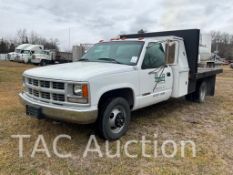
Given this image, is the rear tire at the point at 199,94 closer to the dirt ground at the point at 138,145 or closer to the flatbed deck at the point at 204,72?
the flatbed deck at the point at 204,72

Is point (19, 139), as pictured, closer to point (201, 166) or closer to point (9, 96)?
point (201, 166)

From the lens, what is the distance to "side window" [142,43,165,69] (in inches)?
196

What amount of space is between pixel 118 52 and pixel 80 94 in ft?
5.71

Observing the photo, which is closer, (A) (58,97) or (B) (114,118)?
(A) (58,97)

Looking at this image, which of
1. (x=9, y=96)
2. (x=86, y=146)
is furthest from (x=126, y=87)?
(x=9, y=96)

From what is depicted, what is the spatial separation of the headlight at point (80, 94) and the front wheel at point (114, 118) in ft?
1.68

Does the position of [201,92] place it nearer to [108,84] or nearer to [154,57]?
[154,57]

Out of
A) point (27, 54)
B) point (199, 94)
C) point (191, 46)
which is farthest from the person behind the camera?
point (27, 54)

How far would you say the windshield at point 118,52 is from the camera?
4863 millimetres

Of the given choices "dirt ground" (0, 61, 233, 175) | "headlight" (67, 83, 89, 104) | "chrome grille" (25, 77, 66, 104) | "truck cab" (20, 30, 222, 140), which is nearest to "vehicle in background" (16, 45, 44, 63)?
"dirt ground" (0, 61, 233, 175)

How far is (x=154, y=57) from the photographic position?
17.2 ft

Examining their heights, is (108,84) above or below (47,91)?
above

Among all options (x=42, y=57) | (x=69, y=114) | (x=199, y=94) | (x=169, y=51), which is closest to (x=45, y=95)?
(x=69, y=114)

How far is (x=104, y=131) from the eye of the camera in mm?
Answer: 4184
